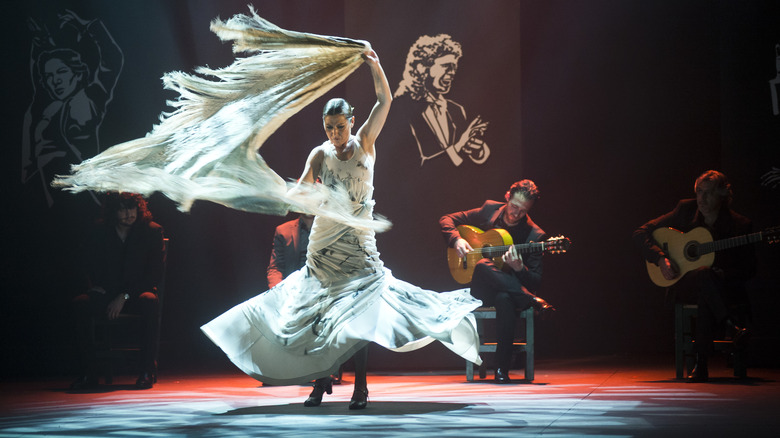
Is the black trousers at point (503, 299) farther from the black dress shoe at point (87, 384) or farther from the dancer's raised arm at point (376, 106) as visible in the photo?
the black dress shoe at point (87, 384)

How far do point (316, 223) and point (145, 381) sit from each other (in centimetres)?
219

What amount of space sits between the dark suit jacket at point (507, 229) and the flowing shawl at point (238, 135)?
221cm

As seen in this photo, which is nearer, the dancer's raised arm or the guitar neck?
the dancer's raised arm

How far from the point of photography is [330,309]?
4.23 m

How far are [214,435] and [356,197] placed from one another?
1.43 m

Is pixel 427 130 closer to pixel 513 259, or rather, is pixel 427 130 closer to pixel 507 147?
pixel 507 147

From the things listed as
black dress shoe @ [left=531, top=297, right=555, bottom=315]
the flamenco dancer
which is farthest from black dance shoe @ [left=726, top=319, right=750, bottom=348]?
the flamenco dancer

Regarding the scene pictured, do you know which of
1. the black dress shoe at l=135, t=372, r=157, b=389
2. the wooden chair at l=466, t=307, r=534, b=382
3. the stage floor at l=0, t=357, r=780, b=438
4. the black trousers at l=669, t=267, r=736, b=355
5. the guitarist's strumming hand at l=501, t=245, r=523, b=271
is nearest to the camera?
the stage floor at l=0, t=357, r=780, b=438

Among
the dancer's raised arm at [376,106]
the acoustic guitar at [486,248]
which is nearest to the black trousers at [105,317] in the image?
the acoustic guitar at [486,248]

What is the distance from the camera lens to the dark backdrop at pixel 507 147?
268 inches

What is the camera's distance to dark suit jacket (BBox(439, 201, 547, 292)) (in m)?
6.04

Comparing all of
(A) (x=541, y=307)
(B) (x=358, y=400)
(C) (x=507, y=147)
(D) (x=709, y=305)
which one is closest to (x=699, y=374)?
(D) (x=709, y=305)

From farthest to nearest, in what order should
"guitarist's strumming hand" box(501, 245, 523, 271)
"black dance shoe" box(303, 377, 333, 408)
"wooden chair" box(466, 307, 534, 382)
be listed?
"guitarist's strumming hand" box(501, 245, 523, 271), "wooden chair" box(466, 307, 534, 382), "black dance shoe" box(303, 377, 333, 408)

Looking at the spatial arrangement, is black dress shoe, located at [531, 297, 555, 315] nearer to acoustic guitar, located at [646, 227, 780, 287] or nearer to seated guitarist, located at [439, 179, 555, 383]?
seated guitarist, located at [439, 179, 555, 383]
